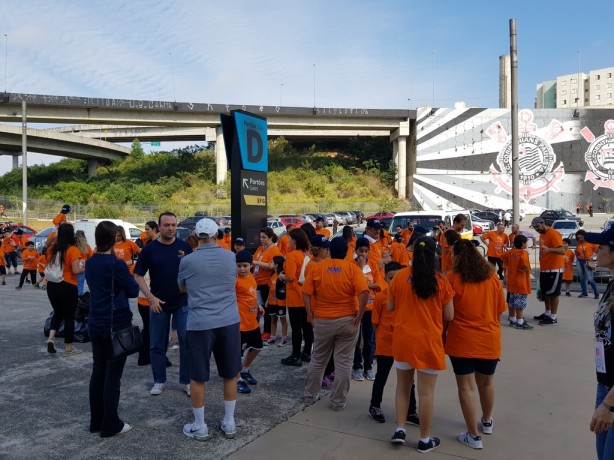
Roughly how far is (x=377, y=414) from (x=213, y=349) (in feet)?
5.38

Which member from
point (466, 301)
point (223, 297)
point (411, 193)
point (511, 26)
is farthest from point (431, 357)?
point (411, 193)

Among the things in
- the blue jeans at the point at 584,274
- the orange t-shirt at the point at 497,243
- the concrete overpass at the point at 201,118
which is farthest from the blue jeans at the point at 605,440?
the concrete overpass at the point at 201,118

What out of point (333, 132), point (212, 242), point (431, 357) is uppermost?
point (333, 132)

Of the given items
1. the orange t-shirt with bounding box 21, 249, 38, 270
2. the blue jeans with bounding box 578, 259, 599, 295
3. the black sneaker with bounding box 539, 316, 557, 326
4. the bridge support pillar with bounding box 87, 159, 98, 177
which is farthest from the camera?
the bridge support pillar with bounding box 87, 159, 98, 177

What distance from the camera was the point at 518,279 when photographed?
327 inches

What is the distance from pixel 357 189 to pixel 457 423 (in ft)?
171

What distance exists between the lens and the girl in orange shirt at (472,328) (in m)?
4.09

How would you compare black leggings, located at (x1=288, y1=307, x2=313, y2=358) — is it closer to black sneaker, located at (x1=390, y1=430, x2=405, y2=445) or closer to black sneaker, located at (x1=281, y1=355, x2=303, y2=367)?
black sneaker, located at (x1=281, y1=355, x2=303, y2=367)

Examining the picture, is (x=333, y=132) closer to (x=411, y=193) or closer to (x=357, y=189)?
(x=357, y=189)

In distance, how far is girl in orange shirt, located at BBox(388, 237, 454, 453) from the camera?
12.8ft

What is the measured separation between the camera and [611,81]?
12538 cm

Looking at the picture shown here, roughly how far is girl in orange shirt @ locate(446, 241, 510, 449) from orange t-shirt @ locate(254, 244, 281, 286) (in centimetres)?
366

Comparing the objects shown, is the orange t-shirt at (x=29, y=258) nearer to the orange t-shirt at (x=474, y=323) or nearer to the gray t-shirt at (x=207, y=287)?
the gray t-shirt at (x=207, y=287)

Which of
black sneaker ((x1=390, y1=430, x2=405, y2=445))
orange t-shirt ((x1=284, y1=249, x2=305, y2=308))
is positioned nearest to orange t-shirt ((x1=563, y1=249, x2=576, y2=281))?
orange t-shirt ((x1=284, y1=249, x2=305, y2=308))
